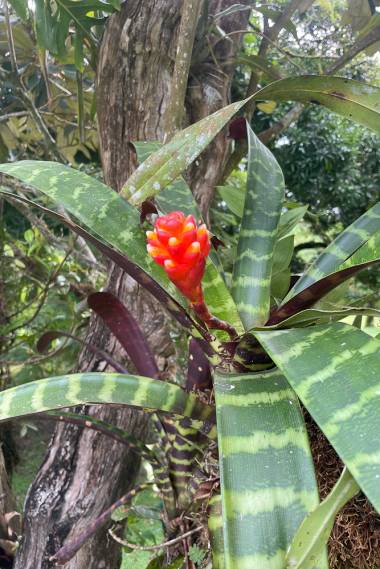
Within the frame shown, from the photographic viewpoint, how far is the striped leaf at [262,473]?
0.30 meters

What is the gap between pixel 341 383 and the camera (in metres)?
0.31

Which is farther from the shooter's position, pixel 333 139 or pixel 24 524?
pixel 333 139

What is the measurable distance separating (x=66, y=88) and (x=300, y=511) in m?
1.31

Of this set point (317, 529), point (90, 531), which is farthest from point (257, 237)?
point (90, 531)

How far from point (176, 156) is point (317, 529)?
1.10ft

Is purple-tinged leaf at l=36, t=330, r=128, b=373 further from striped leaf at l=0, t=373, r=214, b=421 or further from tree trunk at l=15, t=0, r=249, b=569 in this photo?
striped leaf at l=0, t=373, r=214, b=421

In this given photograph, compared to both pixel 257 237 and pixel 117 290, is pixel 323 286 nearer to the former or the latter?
pixel 257 237

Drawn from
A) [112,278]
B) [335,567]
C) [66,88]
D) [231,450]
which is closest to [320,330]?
[231,450]

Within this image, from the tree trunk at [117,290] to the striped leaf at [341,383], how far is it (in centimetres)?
47

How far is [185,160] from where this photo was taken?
448 millimetres

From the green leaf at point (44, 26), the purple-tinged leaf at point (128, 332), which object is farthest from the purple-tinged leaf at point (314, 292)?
the green leaf at point (44, 26)

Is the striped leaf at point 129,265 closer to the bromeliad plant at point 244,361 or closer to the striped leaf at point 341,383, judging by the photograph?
the bromeliad plant at point 244,361

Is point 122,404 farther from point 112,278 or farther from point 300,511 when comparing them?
point 112,278

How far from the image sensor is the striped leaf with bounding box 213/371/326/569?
0.30m
